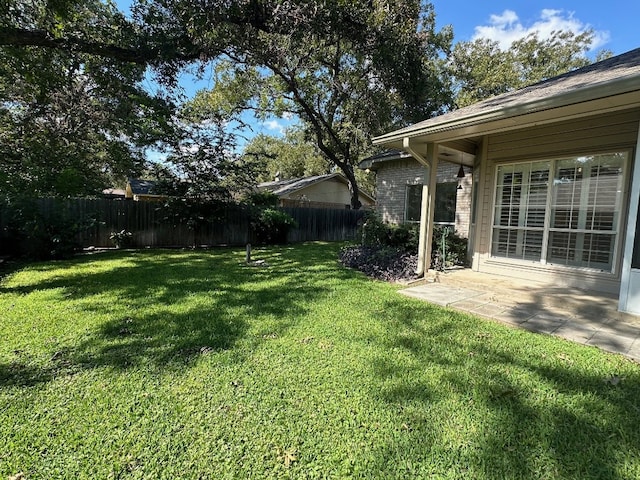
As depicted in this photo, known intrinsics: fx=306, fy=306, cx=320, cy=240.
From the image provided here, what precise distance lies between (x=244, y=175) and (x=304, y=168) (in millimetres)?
22975

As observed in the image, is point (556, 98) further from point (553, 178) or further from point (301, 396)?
point (301, 396)

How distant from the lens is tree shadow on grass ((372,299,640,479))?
1.70 metres

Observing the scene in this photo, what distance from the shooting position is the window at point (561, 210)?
4.78 metres

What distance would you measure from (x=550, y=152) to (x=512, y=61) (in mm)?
17083

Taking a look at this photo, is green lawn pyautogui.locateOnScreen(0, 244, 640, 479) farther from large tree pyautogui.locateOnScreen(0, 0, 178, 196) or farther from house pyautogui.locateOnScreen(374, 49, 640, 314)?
large tree pyautogui.locateOnScreen(0, 0, 178, 196)

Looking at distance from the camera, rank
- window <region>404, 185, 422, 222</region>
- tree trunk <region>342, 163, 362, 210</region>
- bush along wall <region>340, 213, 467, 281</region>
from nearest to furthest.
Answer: bush along wall <region>340, 213, 467, 281</region> < window <region>404, 185, 422, 222</region> < tree trunk <region>342, 163, 362, 210</region>

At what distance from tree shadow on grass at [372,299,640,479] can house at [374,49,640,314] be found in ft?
6.25

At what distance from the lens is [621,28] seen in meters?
13.4

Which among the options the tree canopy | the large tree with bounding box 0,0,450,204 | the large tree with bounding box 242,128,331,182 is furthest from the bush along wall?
the large tree with bounding box 242,128,331,182

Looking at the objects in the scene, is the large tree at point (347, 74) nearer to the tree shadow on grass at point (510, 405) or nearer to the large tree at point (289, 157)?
the tree shadow on grass at point (510, 405)

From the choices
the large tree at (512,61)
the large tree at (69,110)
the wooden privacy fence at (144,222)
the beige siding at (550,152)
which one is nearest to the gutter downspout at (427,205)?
the beige siding at (550,152)

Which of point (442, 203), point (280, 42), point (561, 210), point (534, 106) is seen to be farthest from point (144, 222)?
point (561, 210)

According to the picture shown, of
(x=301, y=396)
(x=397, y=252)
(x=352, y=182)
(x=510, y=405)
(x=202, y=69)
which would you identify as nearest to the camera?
(x=510, y=405)

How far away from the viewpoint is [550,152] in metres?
5.25
